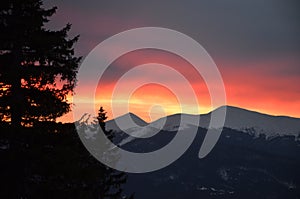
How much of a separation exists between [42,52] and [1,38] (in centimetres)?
153

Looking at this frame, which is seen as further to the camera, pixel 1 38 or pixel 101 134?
pixel 101 134

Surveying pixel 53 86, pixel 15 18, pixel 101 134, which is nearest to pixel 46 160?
pixel 53 86

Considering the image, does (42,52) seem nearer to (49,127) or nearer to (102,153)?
(49,127)

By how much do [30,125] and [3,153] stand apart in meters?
1.39

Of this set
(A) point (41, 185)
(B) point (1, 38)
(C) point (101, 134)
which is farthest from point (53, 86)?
(C) point (101, 134)

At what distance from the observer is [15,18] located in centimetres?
1714

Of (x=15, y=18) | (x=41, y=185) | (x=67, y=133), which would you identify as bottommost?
(x=41, y=185)

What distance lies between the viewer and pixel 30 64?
17359 millimetres

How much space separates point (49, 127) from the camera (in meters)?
17.6

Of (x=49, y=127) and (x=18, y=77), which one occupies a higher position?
(x=18, y=77)

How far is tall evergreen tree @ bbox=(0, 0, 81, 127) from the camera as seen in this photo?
669 inches

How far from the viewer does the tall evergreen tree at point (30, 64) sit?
17.0m

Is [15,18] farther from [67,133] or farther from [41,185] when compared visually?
[41,185]

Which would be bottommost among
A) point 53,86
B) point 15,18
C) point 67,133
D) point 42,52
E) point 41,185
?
point 41,185
